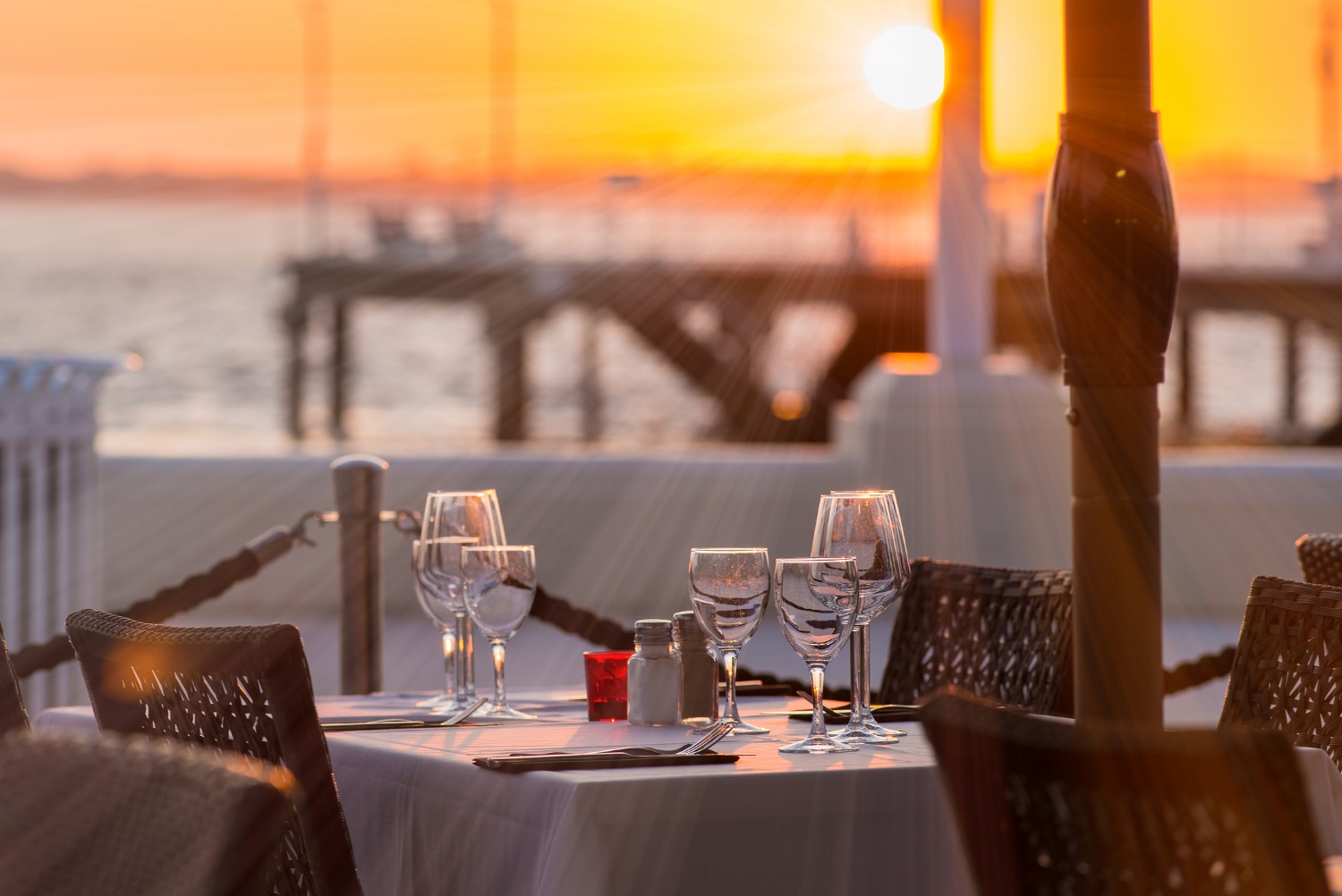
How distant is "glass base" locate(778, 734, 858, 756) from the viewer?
2.11m

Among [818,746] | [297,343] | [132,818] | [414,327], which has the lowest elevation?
[818,746]

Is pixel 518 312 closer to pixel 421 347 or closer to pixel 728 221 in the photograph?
pixel 728 221

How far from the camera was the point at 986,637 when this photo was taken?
3.06 m

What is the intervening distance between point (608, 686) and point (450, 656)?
0.39m

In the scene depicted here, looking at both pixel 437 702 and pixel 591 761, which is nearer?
pixel 591 761

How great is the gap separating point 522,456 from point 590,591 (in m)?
0.62

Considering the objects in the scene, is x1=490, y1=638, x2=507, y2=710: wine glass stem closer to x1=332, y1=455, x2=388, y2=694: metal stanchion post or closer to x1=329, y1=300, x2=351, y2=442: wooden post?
x1=332, y1=455, x2=388, y2=694: metal stanchion post

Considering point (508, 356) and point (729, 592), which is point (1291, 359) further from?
point (729, 592)

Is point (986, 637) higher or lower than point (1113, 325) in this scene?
lower

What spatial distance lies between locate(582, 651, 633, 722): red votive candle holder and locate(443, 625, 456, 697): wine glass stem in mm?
299

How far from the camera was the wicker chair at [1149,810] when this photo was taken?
4.00 ft

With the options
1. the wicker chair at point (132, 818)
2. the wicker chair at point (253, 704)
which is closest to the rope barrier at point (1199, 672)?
the wicker chair at point (253, 704)

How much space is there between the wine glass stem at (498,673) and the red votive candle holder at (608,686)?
0.14 m

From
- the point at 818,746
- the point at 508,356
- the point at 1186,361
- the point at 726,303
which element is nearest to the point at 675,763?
the point at 818,746
